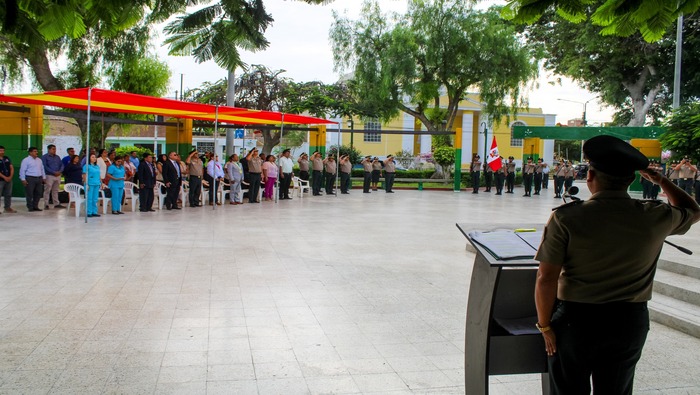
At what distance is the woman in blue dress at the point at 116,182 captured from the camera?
47.3 feet

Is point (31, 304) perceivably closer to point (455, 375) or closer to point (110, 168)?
point (455, 375)

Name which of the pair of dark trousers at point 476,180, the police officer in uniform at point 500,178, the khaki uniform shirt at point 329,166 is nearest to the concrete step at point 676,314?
the khaki uniform shirt at point 329,166

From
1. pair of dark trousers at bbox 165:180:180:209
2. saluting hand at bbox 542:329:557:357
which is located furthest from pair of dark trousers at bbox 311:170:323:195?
saluting hand at bbox 542:329:557:357

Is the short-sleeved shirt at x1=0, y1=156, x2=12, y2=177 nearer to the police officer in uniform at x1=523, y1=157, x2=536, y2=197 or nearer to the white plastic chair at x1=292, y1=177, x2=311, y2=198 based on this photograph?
the white plastic chair at x1=292, y1=177, x2=311, y2=198

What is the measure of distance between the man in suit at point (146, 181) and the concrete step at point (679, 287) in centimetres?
1178

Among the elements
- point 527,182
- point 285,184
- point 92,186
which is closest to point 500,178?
point 527,182

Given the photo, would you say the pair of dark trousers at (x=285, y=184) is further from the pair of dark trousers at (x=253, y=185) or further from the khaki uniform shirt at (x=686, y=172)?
the khaki uniform shirt at (x=686, y=172)

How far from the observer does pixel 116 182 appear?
14570mm

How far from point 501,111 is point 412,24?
21.5ft

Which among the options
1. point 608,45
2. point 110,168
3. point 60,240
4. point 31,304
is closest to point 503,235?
point 31,304

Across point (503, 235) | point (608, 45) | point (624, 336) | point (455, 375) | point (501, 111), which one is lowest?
point (455, 375)

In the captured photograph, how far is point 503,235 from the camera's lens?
3.53 metres

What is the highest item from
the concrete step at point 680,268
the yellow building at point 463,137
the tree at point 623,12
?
the yellow building at point 463,137

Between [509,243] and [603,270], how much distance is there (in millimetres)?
712
